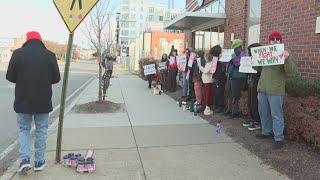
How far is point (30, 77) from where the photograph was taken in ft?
20.6

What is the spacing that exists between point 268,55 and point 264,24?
4072mm

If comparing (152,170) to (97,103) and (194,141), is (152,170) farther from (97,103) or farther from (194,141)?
(97,103)

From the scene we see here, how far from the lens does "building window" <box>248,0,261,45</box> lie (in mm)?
12375

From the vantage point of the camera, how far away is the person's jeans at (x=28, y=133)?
6375 mm

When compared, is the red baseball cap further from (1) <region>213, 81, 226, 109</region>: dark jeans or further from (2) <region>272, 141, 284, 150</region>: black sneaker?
(1) <region>213, 81, 226, 109</region>: dark jeans

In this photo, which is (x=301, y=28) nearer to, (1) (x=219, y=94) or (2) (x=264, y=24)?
(2) (x=264, y=24)

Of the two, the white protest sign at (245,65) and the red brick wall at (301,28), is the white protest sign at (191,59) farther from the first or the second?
the white protest sign at (245,65)

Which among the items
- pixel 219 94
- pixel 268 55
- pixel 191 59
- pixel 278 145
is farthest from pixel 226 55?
pixel 278 145

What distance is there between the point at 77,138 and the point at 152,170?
105 inches

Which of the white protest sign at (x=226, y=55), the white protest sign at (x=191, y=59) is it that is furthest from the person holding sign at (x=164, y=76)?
the white protest sign at (x=226, y=55)

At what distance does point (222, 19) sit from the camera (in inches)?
Answer: 611

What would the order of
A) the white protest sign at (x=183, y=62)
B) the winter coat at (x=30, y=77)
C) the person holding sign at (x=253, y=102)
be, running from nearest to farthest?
the winter coat at (x=30, y=77)
the person holding sign at (x=253, y=102)
the white protest sign at (x=183, y=62)

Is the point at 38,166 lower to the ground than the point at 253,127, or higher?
lower

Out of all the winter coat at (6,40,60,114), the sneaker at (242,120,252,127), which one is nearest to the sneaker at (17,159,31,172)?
the winter coat at (6,40,60,114)
